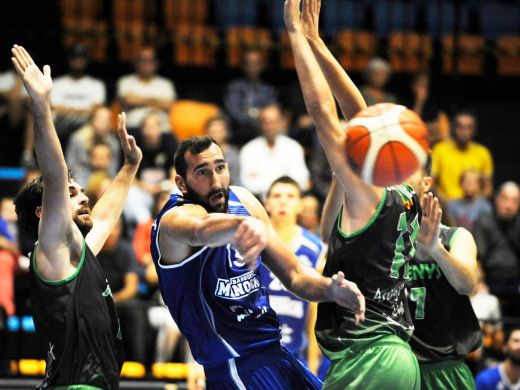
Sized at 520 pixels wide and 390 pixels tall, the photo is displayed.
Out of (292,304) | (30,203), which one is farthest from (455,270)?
(30,203)

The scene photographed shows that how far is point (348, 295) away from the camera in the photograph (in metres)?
4.50

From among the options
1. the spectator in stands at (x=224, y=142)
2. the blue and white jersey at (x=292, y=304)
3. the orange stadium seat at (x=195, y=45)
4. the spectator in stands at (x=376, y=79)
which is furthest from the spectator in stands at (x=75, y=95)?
the blue and white jersey at (x=292, y=304)

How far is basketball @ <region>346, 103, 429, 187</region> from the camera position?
4617 mm

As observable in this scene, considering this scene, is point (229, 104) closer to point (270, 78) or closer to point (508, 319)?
point (270, 78)

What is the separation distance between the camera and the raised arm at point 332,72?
202 inches

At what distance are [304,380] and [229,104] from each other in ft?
25.1

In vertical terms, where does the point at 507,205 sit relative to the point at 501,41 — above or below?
below

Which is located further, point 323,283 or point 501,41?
point 501,41

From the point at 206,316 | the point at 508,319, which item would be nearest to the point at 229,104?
the point at 508,319

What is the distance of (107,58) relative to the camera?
13797 mm

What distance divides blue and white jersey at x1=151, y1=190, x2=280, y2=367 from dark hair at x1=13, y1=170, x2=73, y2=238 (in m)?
0.67

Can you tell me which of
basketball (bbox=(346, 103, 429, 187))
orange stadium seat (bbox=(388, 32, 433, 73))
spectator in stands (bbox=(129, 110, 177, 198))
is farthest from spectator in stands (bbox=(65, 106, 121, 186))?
basketball (bbox=(346, 103, 429, 187))

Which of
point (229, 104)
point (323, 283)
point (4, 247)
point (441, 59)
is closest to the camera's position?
point (323, 283)

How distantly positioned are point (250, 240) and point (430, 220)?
5.19 feet
